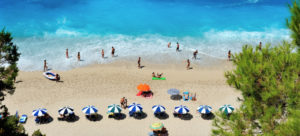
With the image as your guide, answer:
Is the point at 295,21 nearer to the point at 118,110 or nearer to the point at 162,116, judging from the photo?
the point at 162,116

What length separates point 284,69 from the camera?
14859 mm

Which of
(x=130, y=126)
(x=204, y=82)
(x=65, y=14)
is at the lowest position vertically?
(x=130, y=126)

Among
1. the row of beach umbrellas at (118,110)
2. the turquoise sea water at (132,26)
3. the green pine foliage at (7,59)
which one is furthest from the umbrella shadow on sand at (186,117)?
the turquoise sea water at (132,26)

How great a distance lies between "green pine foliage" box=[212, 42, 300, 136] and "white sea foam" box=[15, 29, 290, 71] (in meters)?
32.4

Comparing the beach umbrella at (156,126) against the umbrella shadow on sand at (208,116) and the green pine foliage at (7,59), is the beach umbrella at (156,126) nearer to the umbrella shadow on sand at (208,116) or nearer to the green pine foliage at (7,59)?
the umbrella shadow on sand at (208,116)

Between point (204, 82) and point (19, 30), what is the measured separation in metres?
44.6

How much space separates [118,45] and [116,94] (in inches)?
793

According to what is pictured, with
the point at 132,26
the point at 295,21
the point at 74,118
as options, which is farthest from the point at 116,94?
the point at 132,26

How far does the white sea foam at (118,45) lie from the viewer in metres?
46.7

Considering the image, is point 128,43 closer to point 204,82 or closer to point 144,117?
point 204,82

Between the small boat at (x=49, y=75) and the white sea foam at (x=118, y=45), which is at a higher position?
the white sea foam at (x=118, y=45)

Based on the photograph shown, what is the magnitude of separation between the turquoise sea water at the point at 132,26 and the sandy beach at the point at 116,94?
19.5 feet

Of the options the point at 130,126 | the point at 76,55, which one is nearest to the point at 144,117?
the point at 130,126

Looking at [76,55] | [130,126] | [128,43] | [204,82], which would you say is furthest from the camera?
[128,43]
